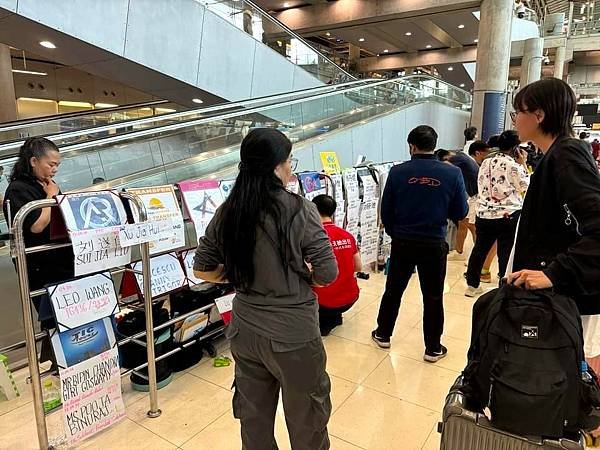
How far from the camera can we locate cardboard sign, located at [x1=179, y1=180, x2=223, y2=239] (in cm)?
262

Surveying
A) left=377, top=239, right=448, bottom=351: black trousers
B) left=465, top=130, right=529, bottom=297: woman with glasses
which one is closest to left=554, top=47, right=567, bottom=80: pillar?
left=465, top=130, right=529, bottom=297: woman with glasses

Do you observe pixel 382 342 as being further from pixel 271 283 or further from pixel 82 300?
pixel 82 300

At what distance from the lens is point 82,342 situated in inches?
76.5

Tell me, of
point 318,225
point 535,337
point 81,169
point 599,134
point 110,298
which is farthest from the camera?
point 599,134

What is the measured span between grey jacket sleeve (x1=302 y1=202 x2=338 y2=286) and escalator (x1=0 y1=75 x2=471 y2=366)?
7.61ft

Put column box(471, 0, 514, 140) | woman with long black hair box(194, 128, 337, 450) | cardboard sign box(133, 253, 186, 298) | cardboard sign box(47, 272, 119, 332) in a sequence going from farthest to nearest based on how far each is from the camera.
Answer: column box(471, 0, 514, 140)
cardboard sign box(133, 253, 186, 298)
cardboard sign box(47, 272, 119, 332)
woman with long black hair box(194, 128, 337, 450)

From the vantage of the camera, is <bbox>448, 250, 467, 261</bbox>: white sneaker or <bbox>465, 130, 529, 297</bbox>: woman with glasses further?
<bbox>448, 250, 467, 261</bbox>: white sneaker

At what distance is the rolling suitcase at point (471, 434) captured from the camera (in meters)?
1.23

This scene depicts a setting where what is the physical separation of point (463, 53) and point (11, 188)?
18672mm

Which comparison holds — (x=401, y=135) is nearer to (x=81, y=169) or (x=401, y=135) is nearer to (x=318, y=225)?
(x=81, y=169)

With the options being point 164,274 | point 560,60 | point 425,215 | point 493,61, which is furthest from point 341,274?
point 560,60

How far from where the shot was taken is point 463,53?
56.6 ft

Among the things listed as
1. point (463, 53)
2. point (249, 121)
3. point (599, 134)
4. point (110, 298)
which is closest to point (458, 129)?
point (599, 134)

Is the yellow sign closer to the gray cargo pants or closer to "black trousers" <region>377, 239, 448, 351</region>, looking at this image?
"black trousers" <region>377, 239, 448, 351</region>
